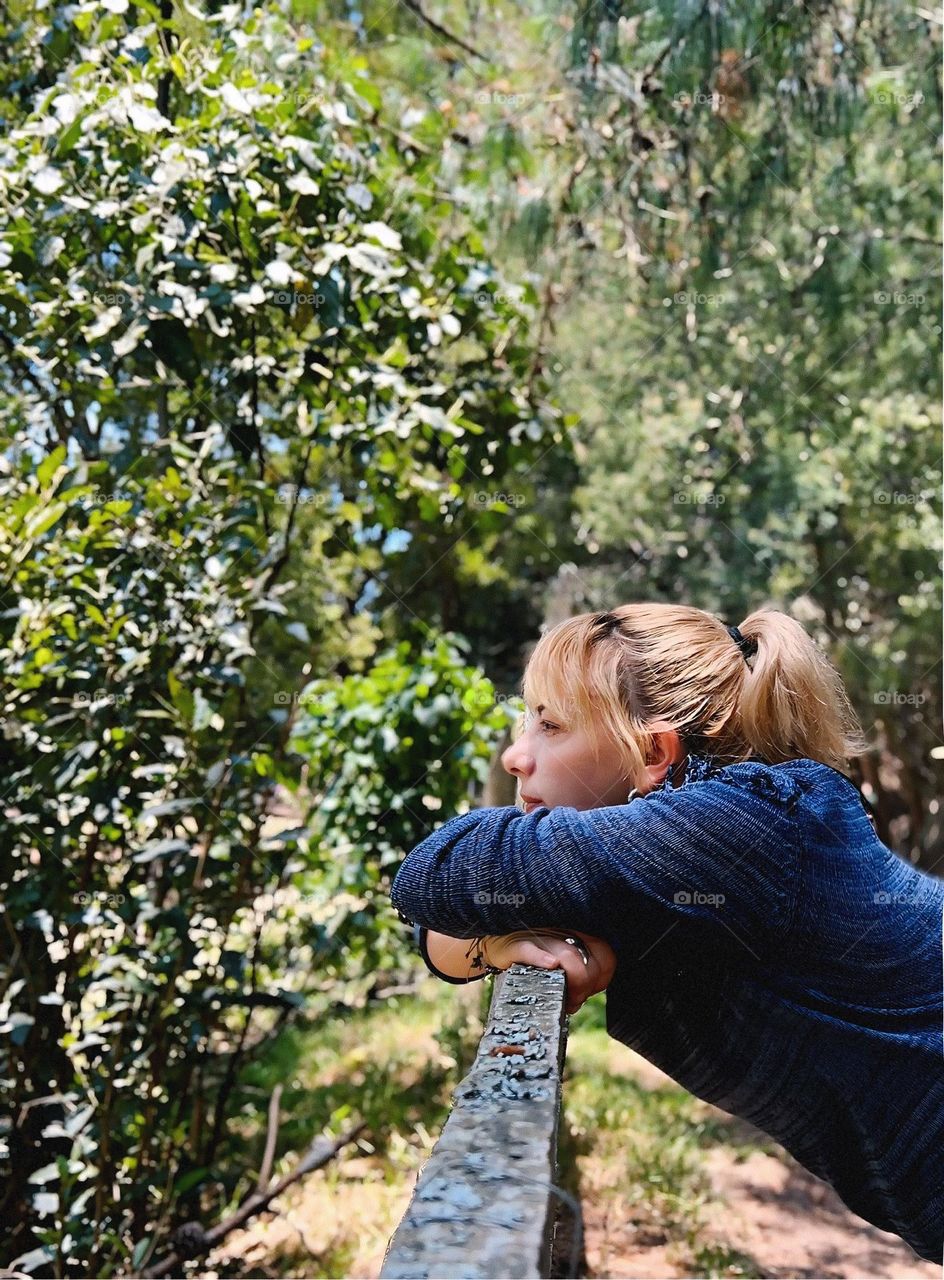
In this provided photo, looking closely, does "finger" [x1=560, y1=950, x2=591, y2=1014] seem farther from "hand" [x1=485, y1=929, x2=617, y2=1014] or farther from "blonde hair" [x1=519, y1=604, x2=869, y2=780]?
"blonde hair" [x1=519, y1=604, x2=869, y2=780]

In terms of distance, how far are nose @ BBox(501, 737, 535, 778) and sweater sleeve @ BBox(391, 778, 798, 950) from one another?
7.0 inches

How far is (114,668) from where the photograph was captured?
90.3 inches

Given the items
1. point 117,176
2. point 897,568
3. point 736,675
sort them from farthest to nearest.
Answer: point 897,568 < point 117,176 < point 736,675

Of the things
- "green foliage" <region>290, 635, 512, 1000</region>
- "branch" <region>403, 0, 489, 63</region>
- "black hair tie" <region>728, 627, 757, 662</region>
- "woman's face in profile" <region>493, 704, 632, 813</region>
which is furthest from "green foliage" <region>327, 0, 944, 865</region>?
"woman's face in profile" <region>493, 704, 632, 813</region>

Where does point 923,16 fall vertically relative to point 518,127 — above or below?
above

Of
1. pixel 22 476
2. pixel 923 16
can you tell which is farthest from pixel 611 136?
pixel 22 476

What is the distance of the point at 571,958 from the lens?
45.1 inches

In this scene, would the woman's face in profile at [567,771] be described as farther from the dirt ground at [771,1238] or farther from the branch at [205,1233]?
the dirt ground at [771,1238]

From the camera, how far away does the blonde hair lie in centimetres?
130

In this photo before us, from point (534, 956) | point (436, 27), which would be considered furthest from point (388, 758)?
point (534, 956)

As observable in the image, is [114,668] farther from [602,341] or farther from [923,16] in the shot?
[602,341]

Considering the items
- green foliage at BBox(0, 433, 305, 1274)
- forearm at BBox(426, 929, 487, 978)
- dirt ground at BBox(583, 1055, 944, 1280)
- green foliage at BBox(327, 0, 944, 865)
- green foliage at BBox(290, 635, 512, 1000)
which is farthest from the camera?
green foliage at BBox(327, 0, 944, 865)

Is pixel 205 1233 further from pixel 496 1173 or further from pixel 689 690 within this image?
pixel 496 1173

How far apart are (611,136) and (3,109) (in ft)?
7.59
